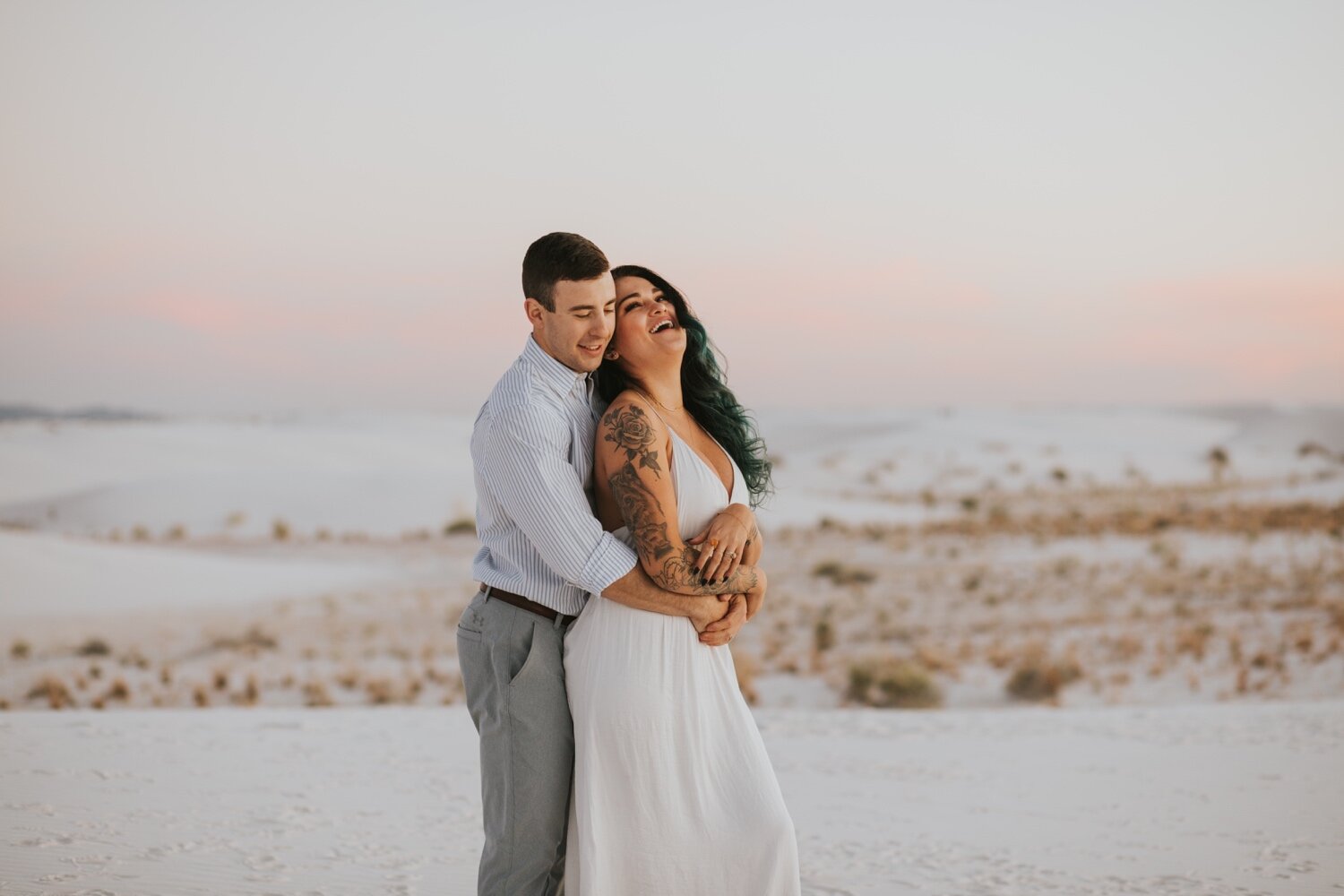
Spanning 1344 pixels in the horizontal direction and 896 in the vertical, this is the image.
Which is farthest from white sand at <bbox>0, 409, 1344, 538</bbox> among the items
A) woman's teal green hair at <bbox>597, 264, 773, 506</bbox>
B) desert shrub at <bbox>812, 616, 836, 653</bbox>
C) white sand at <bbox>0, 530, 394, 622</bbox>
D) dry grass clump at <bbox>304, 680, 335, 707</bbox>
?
woman's teal green hair at <bbox>597, 264, 773, 506</bbox>

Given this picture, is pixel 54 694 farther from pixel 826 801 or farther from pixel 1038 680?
pixel 1038 680

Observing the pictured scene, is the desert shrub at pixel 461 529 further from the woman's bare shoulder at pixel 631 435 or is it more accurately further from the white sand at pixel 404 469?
the woman's bare shoulder at pixel 631 435

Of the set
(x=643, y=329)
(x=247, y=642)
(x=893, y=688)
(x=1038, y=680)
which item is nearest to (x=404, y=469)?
(x=247, y=642)

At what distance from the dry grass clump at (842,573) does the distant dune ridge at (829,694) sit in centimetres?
11

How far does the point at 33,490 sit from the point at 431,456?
19386 mm

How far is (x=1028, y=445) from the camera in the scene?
62688 millimetres

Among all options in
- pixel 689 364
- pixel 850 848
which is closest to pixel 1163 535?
pixel 850 848

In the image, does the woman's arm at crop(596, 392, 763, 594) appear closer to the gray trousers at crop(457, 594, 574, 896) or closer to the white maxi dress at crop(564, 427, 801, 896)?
the white maxi dress at crop(564, 427, 801, 896)

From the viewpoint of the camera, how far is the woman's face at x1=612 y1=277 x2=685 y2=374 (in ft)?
11.1

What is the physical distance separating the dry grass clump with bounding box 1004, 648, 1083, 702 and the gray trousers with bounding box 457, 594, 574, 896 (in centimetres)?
995

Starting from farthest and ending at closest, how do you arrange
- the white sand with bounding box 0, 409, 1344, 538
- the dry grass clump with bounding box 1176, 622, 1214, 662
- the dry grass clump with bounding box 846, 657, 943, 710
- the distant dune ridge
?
the white sand with bounding box 0, 409, 1344, 538
the dry grass clump with bounding box 1176, 622, 1214, 662
the dry grass clump with bounding box 846, 657, 943, 710
the distant dune ridge

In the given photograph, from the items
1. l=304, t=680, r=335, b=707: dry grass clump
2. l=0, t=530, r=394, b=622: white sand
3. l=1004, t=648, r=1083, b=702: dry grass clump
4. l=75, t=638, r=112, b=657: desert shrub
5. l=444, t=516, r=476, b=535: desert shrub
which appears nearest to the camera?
l=304, t=680, r=335, b=707: dry grass clump

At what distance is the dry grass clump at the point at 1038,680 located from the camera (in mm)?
12273

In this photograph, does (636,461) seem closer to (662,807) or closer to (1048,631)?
(662,807)
